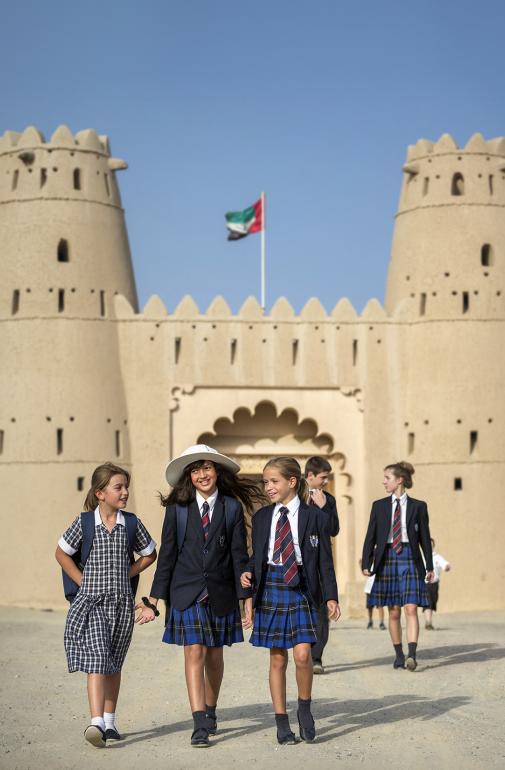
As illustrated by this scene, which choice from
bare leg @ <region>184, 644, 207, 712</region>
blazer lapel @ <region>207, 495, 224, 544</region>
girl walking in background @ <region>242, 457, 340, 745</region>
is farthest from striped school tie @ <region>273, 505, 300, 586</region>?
bare leg @ <region>184, 644, 207, 712</region>

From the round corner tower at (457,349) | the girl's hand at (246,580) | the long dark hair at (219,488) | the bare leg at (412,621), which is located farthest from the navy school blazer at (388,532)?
the round corner tower at (457,349)

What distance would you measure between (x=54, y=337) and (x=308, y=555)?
19773 millimetres

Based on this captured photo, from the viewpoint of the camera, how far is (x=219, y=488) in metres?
8.50

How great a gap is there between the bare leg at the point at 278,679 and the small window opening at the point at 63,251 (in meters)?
20.7

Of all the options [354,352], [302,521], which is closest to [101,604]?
[302,521]

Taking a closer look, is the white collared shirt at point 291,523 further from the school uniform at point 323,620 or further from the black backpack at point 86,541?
the school uniform at point 323,620

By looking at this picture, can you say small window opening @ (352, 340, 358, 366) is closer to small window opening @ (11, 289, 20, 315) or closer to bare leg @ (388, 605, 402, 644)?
small window opening @ (11, 289, 20, 315)

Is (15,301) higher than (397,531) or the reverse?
higher

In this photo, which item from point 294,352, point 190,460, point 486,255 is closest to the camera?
point 190,460

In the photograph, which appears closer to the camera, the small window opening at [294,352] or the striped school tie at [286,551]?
A: the striped school tie at [286,551]

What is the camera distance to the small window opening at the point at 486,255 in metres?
29.2

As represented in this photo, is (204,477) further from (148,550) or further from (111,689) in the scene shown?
(111,689)

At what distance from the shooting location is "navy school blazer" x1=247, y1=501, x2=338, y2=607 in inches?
325

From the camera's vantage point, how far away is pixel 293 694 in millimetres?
10344
